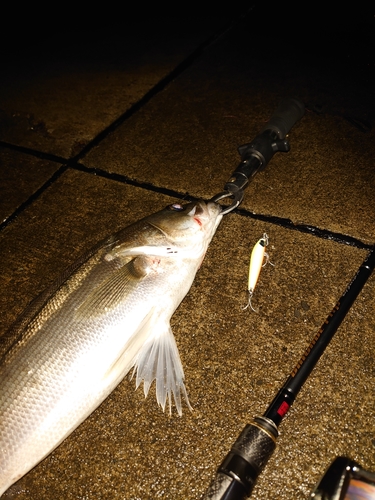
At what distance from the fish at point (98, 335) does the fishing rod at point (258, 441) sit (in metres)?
0.52

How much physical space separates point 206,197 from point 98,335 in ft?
5.25

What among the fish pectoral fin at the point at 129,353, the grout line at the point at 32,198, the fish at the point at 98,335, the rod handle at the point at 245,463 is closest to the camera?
the rod handle at the point at 245,463

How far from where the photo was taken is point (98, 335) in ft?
7.01

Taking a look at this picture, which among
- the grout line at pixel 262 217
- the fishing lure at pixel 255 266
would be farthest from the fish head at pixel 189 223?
the grout line at pixel 262 217

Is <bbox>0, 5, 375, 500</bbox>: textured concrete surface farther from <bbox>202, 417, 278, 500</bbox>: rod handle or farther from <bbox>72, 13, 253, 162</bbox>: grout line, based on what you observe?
<bbox>202, 417, 278, 500</bbox>: rod handle

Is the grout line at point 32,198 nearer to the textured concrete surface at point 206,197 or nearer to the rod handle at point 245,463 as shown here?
the textured concrete surface at point 206,197

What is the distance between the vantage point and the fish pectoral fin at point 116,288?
2201 mm

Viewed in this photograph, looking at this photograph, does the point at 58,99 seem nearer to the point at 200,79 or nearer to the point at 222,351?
the point at 200,79

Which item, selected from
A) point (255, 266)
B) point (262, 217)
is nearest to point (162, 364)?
point (255, 266)

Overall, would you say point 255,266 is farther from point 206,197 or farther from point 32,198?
point 32,198

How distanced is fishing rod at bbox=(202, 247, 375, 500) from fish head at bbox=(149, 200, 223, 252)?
0.88 metres

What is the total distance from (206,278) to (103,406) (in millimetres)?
1023

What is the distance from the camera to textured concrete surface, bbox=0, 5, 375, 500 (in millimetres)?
2166

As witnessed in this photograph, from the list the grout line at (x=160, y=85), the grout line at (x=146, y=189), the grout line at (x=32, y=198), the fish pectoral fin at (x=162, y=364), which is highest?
the grout line at (x=160, y=85)
